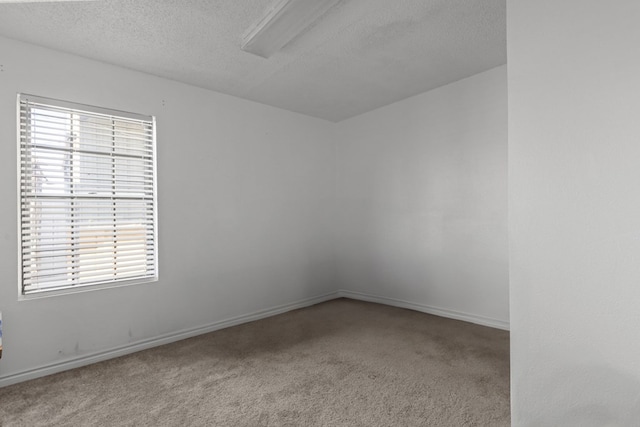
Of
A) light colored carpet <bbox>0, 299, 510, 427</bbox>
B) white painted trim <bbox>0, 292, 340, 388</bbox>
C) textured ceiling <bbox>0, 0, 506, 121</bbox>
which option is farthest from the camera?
white painted trim <bbox>0, 292, 340, 388</bbox>

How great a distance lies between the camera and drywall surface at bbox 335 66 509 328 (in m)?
3.62

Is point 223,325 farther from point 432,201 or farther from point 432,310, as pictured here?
point 432,201

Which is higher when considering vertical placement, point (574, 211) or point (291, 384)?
point (574, 211)

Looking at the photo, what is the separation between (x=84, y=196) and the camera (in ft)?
9.58

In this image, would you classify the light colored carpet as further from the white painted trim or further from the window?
the window

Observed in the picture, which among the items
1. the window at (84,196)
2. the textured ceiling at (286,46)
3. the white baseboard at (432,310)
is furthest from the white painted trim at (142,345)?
the textured ceiling at (286,46)

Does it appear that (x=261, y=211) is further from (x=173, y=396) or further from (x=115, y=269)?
(x=173, y=396)

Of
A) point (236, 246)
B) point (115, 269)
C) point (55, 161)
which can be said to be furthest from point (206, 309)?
point (55, 161)

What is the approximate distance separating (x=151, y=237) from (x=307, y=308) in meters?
2.16

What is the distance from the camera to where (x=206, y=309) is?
144 inches

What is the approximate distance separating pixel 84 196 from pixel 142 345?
1.43 m

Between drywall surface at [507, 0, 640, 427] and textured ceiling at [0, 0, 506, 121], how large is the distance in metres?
1.11

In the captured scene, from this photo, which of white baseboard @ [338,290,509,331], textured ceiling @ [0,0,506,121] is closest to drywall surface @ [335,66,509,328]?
white baseboard @ [338,290,509,331]

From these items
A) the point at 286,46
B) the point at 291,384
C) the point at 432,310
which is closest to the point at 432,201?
the point at 432,310
